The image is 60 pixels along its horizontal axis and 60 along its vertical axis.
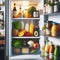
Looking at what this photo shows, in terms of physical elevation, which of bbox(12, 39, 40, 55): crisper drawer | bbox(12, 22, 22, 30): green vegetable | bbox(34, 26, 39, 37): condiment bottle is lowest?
bbox(12, 39, 40, 55): crisper drawer

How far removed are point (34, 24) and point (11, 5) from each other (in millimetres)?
547

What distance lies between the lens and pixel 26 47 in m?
3.62

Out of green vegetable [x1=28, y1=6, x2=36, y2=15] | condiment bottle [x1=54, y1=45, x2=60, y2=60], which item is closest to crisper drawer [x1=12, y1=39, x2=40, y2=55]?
green vegetable [x1=28, y1=6, x2=36, y2=15]

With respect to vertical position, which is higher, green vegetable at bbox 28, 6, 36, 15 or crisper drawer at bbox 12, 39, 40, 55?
green vegetable at bbox 28, 6, 36, 15

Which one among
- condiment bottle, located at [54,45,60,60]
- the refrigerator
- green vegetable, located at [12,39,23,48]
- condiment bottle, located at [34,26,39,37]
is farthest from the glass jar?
green vegetable, located at [12,39,23,48]

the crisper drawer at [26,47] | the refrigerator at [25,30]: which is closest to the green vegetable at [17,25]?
the refrigerator at [25,30]

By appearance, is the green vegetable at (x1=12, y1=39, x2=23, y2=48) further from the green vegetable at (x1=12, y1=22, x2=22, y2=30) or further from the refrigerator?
the green vegetable at (x1=12, y1=22, x2=22, y2=30)

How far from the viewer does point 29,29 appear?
3.65 m

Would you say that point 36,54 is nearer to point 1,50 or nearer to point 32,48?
point 32,48

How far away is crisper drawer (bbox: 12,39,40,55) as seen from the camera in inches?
142

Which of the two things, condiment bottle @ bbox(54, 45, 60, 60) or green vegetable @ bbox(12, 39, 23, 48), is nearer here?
condiment bottle @ bbox(54, 45, 60, 60)

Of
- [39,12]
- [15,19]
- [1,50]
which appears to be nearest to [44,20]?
[39,12]

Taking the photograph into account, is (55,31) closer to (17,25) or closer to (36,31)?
(36,31)

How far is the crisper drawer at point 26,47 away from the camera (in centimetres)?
360
